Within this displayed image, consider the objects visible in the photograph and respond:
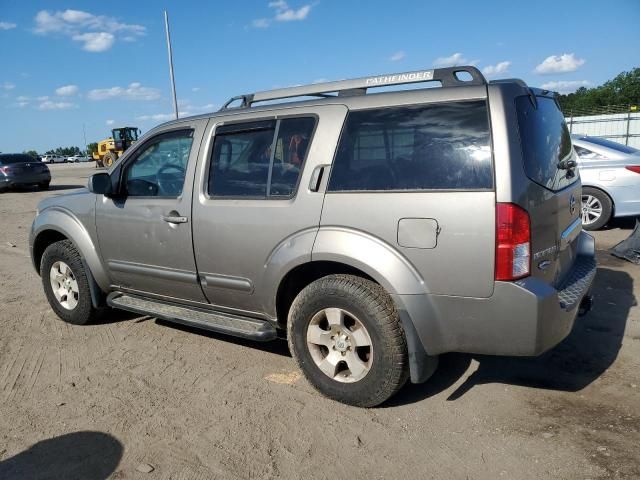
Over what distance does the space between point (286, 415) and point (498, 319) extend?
1.41 metres

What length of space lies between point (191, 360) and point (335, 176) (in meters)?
1.94

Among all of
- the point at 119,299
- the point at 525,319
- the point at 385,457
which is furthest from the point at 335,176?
the point at 119,299

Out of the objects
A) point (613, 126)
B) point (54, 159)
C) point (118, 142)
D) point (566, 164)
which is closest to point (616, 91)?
point (613, 126)

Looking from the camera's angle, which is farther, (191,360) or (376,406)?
(191,360)

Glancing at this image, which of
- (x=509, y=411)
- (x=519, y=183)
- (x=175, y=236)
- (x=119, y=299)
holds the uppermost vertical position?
(x=519, y=183)

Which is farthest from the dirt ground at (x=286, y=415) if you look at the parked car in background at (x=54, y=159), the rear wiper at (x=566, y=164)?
the parked car in background at (x=54, y=159)

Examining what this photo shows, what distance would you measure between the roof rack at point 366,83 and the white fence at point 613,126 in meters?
19.2

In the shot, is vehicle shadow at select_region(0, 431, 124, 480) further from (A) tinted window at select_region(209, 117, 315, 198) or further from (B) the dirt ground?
(A) tinted window at select_region(209, 117, 315, 198)

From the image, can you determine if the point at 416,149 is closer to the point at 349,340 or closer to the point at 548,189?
the point at 548,189

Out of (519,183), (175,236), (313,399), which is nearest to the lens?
(519,183)

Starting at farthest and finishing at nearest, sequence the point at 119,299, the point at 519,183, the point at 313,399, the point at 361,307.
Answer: the point at 119,299 → the point at 313,399 → the point at 361,307 → the point at 519,183

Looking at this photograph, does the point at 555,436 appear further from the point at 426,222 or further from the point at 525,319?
the point at 426,222

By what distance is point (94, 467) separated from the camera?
2793 millimetres

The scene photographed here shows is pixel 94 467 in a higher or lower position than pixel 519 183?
lower
